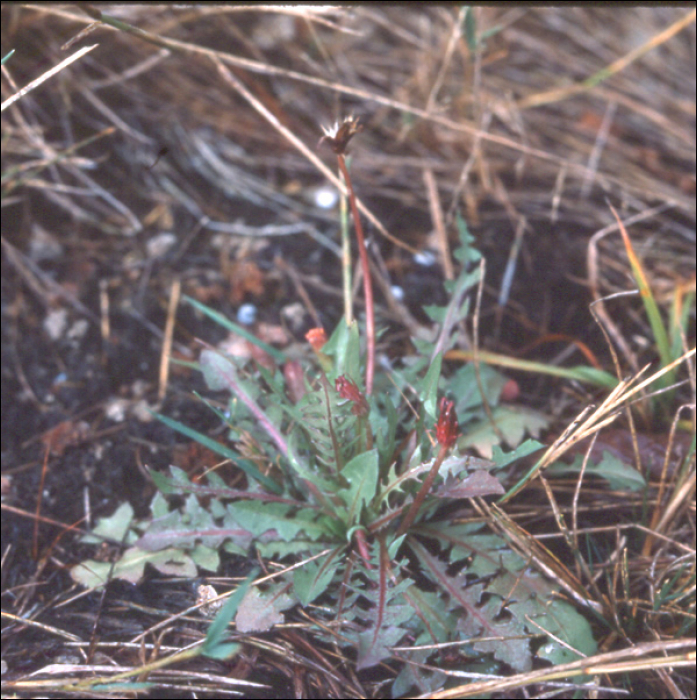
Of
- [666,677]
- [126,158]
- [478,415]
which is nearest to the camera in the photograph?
[666,677]

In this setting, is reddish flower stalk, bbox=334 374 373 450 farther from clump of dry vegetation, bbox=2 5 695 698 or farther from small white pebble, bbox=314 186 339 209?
small white pebble, bbox=314 186 339 209

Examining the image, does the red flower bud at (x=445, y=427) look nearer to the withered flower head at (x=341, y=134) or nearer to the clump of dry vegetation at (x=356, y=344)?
the clump of dry vegetation at (x=356, y=344)

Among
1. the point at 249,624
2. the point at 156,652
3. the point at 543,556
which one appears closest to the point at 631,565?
the point at 543,556

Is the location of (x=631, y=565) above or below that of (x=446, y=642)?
above

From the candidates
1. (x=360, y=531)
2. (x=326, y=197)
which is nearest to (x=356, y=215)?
(x=360, y=531)

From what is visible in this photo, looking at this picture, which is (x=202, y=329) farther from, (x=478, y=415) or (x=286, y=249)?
(x=478, y=415)

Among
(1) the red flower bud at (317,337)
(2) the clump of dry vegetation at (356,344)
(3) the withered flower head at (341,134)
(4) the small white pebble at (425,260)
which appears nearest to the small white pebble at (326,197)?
(2) the clump of dry vegetation at (356,344)

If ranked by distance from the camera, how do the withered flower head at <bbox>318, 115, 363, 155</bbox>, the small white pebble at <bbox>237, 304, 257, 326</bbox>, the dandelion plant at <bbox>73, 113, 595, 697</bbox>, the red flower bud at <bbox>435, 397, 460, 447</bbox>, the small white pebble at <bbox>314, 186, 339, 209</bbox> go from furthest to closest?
the small white pebble at <bbox>314, 186, 339, 209</bbox>, the small white pebble at <bbox>237, 304, 257, 326</bbox>, the dandelion plant at <bbox>73, 113, 595, 697</bbox>, the withered flower head at <bbox>318, 115, 363, 155</bbox>, the red flower bud at <bbox>435, 397, 460, 447</bbox>

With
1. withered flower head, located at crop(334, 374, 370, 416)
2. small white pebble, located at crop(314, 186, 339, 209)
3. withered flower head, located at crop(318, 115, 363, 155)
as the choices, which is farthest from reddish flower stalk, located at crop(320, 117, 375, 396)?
small white pebble, located at crop(314, 186, 339, 209)
